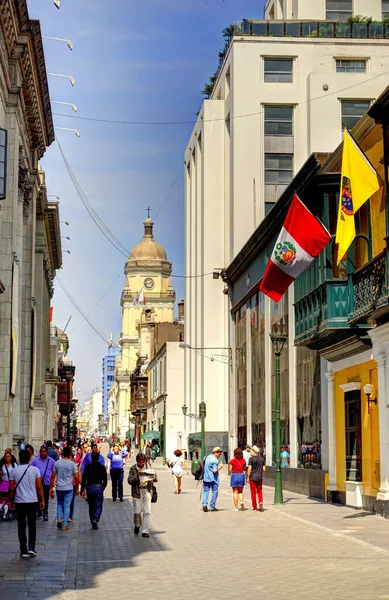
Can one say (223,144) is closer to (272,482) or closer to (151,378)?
(272,482)

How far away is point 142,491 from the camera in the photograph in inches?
757

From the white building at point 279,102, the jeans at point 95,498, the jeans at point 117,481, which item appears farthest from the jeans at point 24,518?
the white building at point 279,102

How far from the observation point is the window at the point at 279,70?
59406 mm

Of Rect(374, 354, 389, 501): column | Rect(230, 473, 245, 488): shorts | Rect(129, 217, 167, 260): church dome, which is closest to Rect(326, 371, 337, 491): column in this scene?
Rect(230, 473, 245, 488): shorts

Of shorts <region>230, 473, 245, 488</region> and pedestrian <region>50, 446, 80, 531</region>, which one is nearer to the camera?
pedestrian <region>50, 446, 80, 531</region>

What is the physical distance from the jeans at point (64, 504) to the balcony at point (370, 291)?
727cm

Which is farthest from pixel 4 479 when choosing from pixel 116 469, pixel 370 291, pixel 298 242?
pixel 298 242

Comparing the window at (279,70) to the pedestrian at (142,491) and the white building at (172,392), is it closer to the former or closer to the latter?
the white building at (172,392)

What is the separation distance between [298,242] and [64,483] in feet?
33.1

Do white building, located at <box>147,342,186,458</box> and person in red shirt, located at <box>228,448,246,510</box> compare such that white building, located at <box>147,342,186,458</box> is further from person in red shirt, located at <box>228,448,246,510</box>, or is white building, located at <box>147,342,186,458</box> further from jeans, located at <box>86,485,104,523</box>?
jeans, located at <box>86,485,104,523</box>

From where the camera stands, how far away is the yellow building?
168 metres

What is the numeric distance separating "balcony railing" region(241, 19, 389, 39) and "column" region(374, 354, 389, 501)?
132 feet

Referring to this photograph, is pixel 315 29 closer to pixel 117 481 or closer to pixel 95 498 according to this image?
pixel 117 481

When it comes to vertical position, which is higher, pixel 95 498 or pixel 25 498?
pixel 25 498
